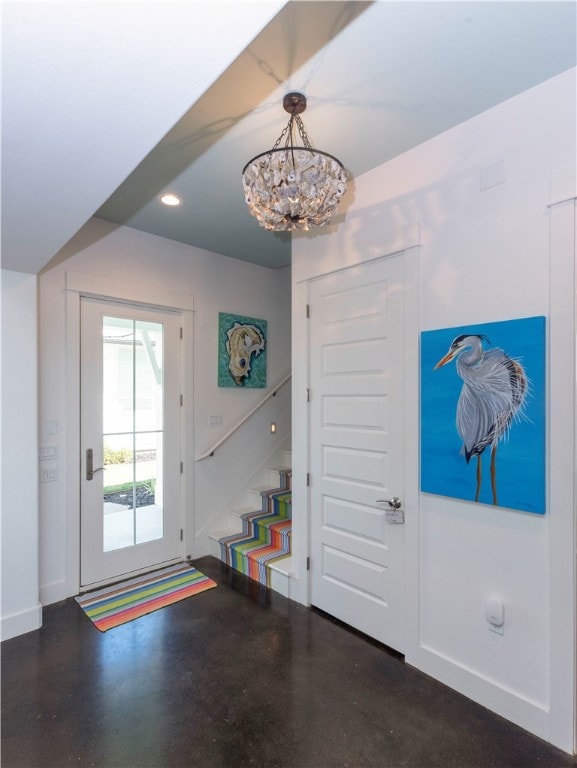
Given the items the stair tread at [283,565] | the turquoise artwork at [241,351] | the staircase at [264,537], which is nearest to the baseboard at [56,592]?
the staircase at [264,537]

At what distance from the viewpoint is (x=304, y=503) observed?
9.46 ft

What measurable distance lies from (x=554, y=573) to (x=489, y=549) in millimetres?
280

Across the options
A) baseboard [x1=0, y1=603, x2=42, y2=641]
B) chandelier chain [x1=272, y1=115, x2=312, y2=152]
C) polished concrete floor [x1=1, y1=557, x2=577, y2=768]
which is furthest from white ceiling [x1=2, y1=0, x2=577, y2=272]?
polished concrete floor [x1=1, y1=557, x2=577, y2=768]

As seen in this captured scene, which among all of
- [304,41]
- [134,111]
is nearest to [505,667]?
[134,111]

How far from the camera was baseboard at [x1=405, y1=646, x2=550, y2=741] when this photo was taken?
176cm

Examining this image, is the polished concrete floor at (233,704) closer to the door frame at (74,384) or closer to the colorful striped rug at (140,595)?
the colorful striped rug at (140,595)

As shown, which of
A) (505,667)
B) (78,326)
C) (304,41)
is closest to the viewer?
(304,41)

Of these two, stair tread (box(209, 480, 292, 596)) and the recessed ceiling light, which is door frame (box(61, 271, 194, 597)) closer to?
the recessed ceiling light

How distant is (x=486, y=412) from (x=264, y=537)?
238 centimetres

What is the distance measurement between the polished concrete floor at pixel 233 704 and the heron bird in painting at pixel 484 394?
1053mm

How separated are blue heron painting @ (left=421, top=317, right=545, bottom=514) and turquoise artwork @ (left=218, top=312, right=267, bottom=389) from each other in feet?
7.47

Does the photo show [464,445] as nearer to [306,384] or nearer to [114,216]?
[306,384]

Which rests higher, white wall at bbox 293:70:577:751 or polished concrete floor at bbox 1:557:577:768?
white wall at bbox 293:70:577:751

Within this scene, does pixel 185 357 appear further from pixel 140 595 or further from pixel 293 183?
pixel 293 183
